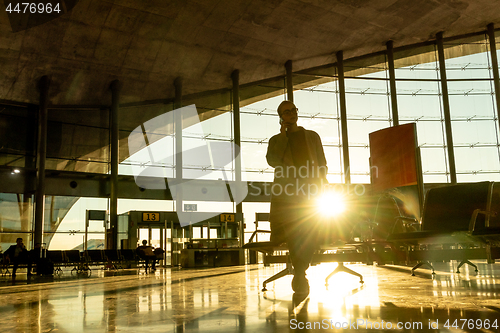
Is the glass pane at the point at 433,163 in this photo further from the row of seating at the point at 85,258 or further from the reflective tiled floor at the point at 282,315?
the reflective tiled floor at the point at 282,315

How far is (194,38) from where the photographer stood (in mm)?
17125

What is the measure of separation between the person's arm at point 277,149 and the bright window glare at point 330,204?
0.46 m

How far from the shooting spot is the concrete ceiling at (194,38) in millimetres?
15477

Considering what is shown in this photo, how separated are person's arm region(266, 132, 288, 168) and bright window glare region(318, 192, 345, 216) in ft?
1.50

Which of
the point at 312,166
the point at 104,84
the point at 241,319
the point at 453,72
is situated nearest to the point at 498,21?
the point at 453,72

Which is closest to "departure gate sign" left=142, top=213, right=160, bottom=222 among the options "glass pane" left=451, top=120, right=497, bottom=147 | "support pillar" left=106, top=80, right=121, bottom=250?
"support pillar" left=106, top=80, right=121, bottom=250

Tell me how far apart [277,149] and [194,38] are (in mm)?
14589

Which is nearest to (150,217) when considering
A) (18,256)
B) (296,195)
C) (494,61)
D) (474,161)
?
(18,256)

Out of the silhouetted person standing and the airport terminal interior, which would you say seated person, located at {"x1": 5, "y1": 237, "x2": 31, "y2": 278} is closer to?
the airport terminal interior

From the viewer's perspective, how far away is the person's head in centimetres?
363

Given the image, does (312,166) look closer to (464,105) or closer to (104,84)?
(104,84)

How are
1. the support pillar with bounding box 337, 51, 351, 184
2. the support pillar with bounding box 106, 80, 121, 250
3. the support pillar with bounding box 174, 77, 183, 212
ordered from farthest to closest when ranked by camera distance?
the support pillar with bounding box 174, 77, 183, 212 < the support pillar with bounding box 337, 51, 351, 184 < the support pillar with bounding box 106, 80, 121, 250

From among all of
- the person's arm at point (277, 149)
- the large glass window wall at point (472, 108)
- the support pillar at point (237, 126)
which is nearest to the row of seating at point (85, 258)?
the support pillar at point (237, 126)

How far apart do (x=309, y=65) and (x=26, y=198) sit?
45.7ft
